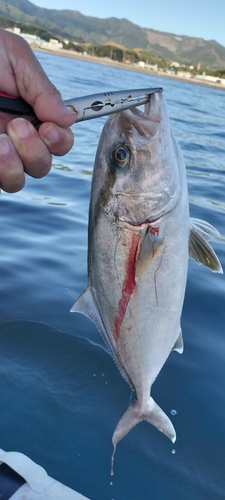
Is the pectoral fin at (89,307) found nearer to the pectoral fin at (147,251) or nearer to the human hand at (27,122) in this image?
the pectoral fin at (147,251)

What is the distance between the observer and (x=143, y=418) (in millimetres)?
2424

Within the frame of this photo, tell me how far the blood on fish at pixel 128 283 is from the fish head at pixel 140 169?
100 millimetres

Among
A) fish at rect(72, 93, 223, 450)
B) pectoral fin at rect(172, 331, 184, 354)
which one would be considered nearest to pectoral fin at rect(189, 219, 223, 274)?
fish at rect(72, 93, 223, 450)

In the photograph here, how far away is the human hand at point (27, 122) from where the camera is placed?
6.97 ft

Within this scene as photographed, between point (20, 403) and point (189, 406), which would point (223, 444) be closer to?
point (189, 406)

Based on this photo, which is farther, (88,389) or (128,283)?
(88,389)

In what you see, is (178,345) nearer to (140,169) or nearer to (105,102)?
(140,169)

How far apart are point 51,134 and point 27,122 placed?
12cm

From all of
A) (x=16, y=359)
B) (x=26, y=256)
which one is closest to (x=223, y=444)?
(x=16, y=359)

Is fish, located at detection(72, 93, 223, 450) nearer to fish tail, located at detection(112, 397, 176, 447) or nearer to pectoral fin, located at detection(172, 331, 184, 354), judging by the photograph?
pectoral fin, located at detection(172, 331, 184, 354)

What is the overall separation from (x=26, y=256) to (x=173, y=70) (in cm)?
11112

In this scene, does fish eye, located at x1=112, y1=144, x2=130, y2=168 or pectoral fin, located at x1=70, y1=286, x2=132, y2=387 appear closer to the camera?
fish eye, located at x1=112, y1=144, x2=130, y2=168

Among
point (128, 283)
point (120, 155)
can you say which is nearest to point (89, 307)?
point (128, 283)

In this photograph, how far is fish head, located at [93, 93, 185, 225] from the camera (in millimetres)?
2029
